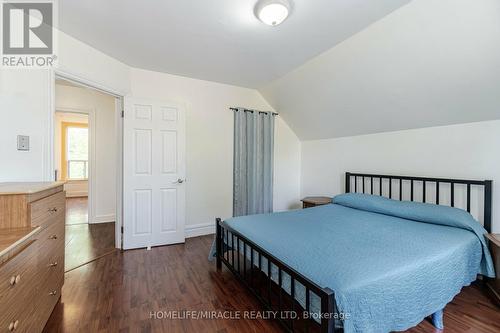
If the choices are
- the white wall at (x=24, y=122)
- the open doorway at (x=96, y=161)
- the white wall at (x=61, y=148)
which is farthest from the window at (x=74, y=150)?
the white wall at (x=24, y=122)

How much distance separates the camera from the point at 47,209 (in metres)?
1.59

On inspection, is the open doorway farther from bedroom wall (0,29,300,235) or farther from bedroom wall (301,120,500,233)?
bedroom wall (301,120,500,233)

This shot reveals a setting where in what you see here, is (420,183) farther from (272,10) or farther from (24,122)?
(24,122)

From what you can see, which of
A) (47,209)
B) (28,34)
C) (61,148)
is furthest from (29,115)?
(61,148)

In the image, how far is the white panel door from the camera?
3066 mm

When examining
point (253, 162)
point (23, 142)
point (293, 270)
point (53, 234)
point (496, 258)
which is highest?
point (23, 142)

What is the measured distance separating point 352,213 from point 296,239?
1144 mm

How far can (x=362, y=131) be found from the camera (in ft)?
11.1

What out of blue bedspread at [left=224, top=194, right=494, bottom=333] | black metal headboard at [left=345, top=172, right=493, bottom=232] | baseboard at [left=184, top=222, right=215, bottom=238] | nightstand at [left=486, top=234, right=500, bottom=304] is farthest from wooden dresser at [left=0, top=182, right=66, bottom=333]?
black metal headboard at [left=345, top=172, right=493, bottom=232]

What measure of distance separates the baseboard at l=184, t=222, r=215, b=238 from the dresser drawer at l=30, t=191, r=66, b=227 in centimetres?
183

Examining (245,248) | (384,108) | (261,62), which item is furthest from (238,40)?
(245,248)

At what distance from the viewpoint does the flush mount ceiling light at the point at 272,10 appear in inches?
69.8

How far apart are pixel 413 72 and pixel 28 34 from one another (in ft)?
11.7

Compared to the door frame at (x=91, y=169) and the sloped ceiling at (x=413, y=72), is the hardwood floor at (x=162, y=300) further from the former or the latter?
the door frame at (x=91, y=169)
